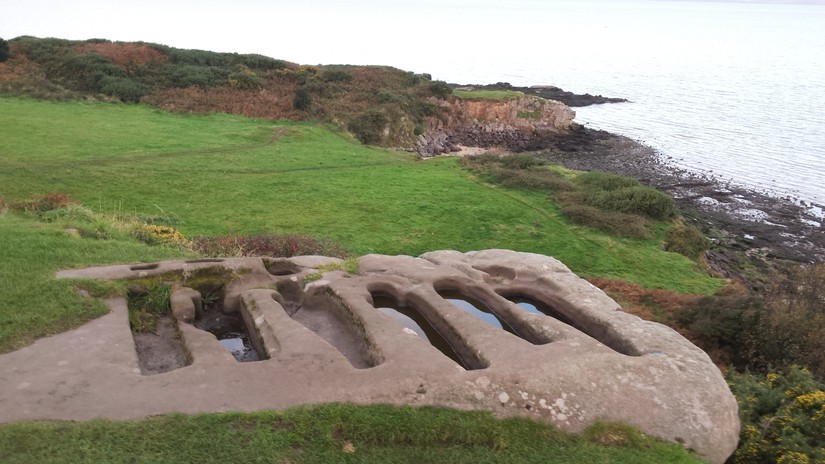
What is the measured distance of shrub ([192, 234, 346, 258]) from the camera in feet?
62.0

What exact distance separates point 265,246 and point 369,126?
29.4 metres

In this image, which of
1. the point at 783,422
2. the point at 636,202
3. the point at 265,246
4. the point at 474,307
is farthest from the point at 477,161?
the point at 783,422

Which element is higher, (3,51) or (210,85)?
(3,51)

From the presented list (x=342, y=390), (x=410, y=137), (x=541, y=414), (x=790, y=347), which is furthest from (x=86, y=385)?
(x=410, y=137)

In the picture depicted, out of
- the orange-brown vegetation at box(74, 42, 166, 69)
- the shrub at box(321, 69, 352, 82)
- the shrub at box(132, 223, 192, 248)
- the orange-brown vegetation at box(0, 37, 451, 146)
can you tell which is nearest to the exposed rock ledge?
the shrub at box(132, 223, 192, 248)

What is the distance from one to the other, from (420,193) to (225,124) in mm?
18943

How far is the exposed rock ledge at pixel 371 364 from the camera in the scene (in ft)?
29.1

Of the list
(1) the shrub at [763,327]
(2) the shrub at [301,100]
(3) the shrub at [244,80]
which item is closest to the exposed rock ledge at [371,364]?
(1) the shrub at [763,327]

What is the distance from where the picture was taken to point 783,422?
10094 millimetres

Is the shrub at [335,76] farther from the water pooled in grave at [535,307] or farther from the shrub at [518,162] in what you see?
the water pooled in grave at [535,307]

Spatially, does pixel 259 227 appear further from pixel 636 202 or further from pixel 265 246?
pixel 636 202

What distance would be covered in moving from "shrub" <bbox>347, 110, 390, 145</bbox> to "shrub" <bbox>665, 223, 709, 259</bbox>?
25247 mm

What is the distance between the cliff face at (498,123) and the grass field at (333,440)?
45.8 m

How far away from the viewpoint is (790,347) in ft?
50.5
